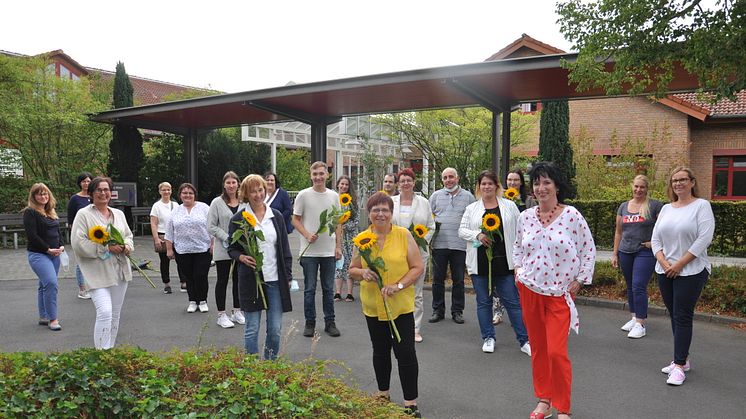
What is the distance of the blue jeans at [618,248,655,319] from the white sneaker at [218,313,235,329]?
4834mm

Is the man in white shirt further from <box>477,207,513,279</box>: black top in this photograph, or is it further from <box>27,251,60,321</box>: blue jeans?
<box>27,251,60,321</box>: blue jeans

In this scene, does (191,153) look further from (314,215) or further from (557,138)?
(314,215)

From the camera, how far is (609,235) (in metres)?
Result: 14.4

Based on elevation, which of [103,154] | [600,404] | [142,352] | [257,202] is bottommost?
[600,404]

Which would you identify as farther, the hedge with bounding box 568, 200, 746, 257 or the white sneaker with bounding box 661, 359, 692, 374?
the hedge with bounding box 568, 200, 746, 257

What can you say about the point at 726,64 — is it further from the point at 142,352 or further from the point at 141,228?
the point at 141,228

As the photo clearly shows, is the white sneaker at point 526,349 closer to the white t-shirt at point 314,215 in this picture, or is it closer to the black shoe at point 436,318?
the black shoe at point 436,318

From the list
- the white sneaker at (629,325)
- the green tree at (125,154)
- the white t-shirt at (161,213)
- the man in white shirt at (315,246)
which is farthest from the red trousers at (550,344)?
the green tree at (125,154)

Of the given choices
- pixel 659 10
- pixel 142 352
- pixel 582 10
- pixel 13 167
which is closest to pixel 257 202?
pixel 142 352

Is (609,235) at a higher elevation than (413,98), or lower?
lower

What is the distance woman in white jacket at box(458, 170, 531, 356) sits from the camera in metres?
5.61

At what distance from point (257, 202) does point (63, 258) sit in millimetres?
3777

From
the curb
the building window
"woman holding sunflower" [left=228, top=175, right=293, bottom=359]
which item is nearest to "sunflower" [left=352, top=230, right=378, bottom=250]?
"woman holding sunflower" [left=228, top=175, right=293, bottom=359]

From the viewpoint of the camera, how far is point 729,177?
2127cm
